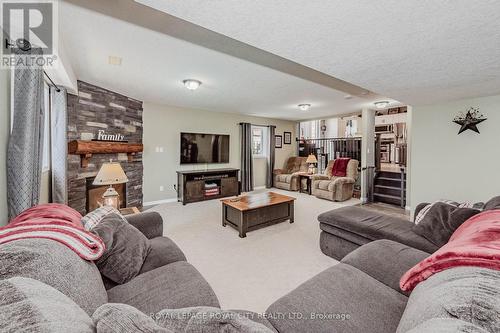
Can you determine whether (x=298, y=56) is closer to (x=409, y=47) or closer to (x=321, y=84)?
(x=409, y=47)

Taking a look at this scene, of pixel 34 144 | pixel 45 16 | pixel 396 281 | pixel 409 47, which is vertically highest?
pixel 45 16

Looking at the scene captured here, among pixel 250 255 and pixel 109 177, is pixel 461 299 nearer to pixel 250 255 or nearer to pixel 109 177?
pixel 250 255

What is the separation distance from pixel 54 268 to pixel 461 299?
153cm

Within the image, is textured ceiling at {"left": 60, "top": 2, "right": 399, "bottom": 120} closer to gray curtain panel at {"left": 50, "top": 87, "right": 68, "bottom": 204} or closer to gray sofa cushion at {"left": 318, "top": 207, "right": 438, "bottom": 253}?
gray curtain panel at {"left": 50, "top": 87, "right": 68, "bottom": 204}

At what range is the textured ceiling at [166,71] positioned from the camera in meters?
1.97

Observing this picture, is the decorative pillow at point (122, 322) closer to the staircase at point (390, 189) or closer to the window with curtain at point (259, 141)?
the staircase at point (390, 189)

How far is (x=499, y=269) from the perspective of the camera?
85 cm

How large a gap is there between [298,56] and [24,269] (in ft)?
6.87

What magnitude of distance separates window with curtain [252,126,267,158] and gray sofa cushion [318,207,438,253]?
455 centimetres

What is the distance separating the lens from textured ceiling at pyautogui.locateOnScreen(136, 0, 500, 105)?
1.20 meters

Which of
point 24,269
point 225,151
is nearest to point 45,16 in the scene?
point 24,269

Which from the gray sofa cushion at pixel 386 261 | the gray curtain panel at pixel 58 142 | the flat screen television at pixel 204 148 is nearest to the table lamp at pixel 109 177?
the gray curtain panel at pixel 58 142

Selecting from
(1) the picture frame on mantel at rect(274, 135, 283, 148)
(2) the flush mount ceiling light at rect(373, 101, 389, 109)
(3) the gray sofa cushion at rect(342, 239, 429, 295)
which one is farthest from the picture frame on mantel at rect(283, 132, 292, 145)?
(3) the gray sofa cushion at rect(342, 239, 429, 295)

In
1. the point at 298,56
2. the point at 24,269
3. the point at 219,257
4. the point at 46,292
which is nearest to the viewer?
the point at 46,292
